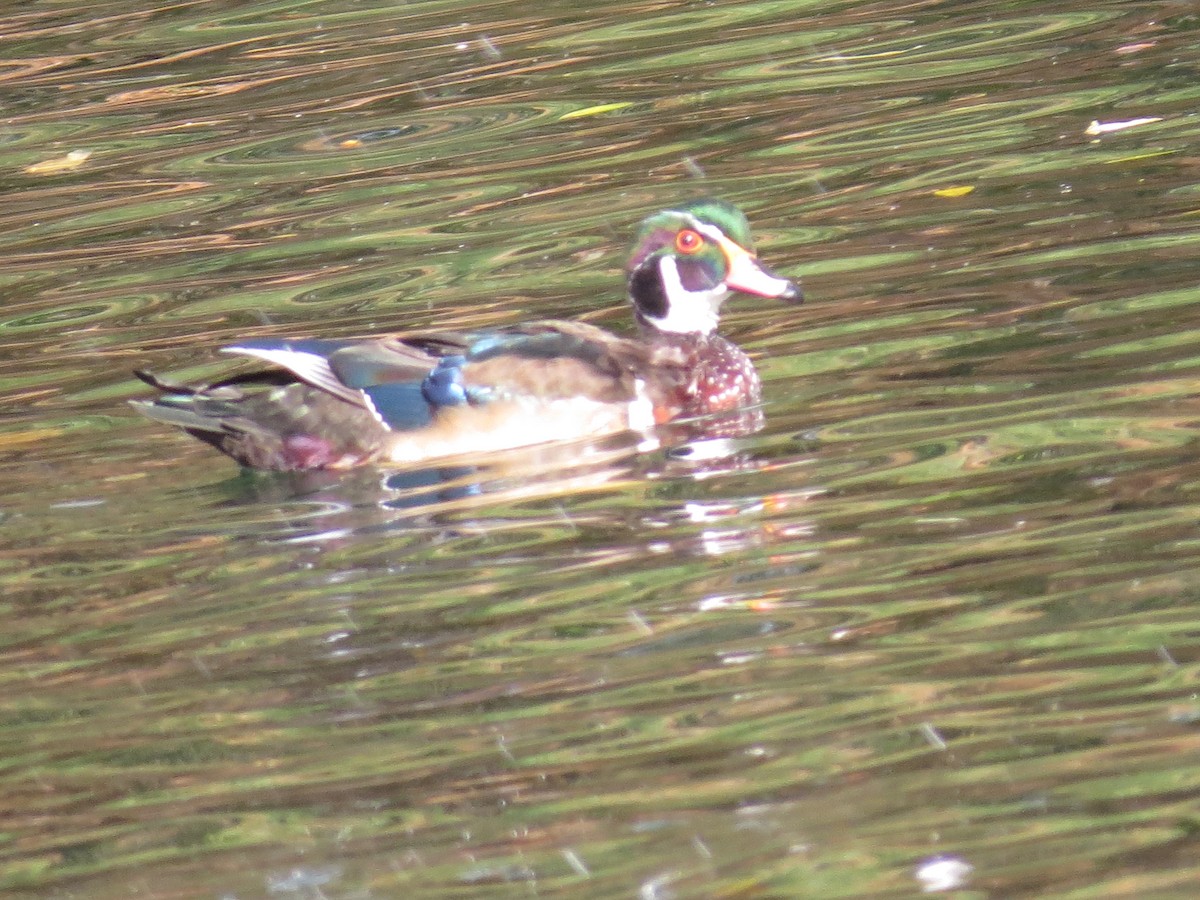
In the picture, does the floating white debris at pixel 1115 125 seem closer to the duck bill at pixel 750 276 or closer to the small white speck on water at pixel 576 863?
the duck bill at pixel 750 276

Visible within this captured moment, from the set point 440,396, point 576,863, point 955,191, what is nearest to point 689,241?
point 440,396

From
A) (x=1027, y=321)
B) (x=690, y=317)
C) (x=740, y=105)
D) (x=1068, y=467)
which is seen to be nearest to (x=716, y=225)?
(x=690, y=317)

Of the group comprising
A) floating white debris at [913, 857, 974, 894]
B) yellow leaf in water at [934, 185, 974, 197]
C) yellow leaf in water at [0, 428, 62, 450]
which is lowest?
yellow leaf in water at [934, 185, 974, 197]

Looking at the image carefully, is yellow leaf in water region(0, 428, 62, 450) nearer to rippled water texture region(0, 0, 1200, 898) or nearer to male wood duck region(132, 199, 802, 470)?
rippled water texture region(0, 0, 1200, 898)

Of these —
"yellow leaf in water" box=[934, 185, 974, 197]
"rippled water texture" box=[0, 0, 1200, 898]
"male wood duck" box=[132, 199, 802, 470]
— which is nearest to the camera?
"rippled water texture" box=[0, 0, 1200, 898]

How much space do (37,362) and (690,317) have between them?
2756 mm

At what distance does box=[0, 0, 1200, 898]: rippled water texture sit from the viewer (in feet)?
15.3

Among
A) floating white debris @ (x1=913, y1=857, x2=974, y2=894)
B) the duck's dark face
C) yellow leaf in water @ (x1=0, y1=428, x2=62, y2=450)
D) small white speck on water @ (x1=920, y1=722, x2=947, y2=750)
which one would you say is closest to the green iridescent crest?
the duck's dark face

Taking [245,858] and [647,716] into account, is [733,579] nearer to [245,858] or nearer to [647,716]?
[647,716]

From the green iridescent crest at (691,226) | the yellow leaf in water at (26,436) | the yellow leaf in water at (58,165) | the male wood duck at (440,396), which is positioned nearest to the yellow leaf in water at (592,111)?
the yellow leaf in water at (58,165)

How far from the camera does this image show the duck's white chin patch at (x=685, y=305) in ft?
28.5

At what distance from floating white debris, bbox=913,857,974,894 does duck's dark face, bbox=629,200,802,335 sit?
171 inches

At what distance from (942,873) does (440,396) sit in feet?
12.7

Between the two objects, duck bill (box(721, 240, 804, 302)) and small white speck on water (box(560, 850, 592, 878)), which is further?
duck bill (box(721, 240, 804, 302))
